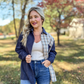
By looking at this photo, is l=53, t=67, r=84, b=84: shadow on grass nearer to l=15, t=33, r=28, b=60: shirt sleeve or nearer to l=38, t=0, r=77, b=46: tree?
l=15, t=33, r=28, b=60: shirt sleeve

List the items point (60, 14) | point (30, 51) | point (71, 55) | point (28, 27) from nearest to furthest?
1. point (30, 51)
2. point (28, 27)
3. point (71, 55)
4. point (60, 14)

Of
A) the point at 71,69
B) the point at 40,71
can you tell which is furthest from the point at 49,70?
the point at 71,69

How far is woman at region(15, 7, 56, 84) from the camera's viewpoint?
1681 mm

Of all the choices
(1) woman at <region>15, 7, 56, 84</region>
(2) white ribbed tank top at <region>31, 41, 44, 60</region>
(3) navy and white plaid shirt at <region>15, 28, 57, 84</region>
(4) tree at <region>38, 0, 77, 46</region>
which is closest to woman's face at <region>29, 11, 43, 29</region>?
(1) woman at <region>15, 7, 56, 84</region>

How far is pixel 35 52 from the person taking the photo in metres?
1.72

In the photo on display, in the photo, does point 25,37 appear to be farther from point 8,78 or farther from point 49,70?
point 8,78

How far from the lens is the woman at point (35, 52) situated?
5.51 feet

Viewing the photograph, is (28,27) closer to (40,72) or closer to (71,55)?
(40,72)

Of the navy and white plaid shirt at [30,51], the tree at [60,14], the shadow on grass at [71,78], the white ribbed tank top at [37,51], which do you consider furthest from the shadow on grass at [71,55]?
the white ribbed tank top at [37,51]

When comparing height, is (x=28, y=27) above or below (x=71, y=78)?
above

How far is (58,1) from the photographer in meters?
8.52

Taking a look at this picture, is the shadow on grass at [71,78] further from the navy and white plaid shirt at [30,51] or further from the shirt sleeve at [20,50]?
the shirt sleeve at [20,50]

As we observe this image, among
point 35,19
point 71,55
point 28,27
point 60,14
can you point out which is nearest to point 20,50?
point 28,27

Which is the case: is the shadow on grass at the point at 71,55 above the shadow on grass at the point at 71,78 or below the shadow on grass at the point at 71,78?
below
